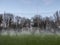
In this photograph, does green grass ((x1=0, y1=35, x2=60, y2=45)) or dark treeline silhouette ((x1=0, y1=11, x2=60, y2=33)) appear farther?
dark treeline silhouette ((x1=0, y1=11, x2=60, y2=33))

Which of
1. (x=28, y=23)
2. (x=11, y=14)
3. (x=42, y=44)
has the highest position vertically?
(x=11, y=14)

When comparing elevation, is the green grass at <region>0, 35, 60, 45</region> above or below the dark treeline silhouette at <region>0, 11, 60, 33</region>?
below

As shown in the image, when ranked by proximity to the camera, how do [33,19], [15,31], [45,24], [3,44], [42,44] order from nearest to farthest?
[3,44]
[42,44]
[15,31]
[45,24]
[33,19]

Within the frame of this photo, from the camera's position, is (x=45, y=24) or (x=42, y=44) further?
(x=45, y=24)

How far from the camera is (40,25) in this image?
331 inches

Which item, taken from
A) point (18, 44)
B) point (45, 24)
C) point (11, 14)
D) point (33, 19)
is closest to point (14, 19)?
point (11, 14)

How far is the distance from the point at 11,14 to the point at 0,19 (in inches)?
29.7

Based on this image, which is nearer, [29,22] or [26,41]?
[26,41]

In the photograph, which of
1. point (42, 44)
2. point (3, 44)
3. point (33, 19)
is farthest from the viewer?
point (33, 19)

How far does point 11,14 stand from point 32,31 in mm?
1920

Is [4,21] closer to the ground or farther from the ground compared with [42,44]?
farther from the ground

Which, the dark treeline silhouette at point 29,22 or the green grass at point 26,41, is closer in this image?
the green grass at point 26,41

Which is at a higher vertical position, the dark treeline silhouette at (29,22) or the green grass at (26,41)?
the dark treeline silhouette at (29,22)

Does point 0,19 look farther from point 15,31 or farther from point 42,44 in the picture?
point 42,44
